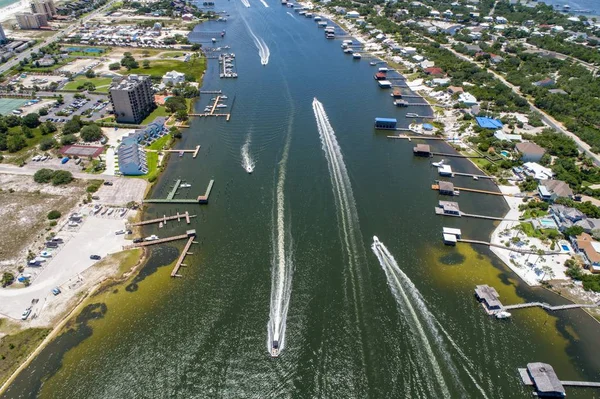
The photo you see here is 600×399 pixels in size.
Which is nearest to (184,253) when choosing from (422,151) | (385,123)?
(422,151)

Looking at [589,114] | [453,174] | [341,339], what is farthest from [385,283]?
[589,114]

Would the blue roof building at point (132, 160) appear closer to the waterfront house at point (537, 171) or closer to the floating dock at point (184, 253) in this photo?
the floating dock at point (184, 253)

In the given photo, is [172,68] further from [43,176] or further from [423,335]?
[423,335]

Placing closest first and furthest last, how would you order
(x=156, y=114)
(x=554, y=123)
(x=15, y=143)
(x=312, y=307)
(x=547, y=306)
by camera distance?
(x=312, y=307), (x=547, y=306), (x=15, y=143), (x=554, y=123), (x=156, y=114)

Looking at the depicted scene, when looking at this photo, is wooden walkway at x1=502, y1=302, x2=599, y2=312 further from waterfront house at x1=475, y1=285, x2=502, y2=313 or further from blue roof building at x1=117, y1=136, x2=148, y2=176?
blue roof building at x1=117, y1=136, x2=148, y2=176

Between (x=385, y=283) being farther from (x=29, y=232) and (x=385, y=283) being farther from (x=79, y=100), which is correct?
(x=79, y=100)

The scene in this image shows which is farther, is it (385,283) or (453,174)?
(453,174)
